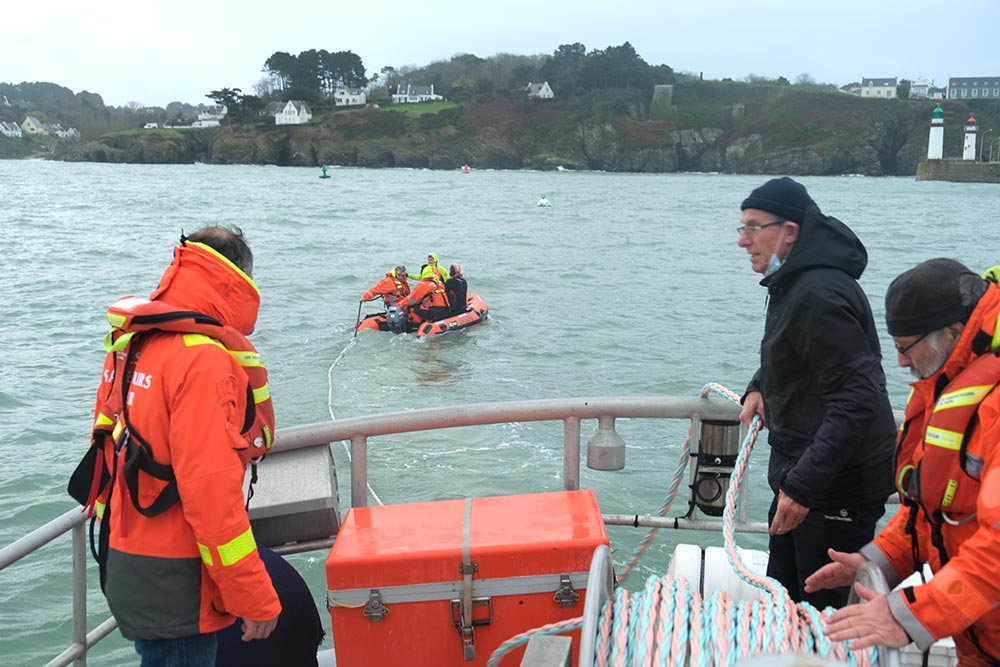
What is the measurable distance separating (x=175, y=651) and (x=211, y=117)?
18472cm

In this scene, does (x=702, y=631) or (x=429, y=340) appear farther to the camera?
(x=429, y=340)

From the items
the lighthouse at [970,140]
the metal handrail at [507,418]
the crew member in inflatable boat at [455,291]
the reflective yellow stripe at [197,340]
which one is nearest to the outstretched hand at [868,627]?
the metal handrail at [507,418]

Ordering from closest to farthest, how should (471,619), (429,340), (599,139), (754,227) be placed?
(471,619)
(754,227)
(429,340)
(599,139)

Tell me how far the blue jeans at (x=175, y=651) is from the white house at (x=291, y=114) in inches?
5854

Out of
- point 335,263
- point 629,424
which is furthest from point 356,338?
point 335,263

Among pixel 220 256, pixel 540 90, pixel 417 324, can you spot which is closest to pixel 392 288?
pixel 417 324

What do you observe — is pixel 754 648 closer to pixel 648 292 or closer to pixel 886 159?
pixel 648 292

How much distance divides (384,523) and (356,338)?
672 inches

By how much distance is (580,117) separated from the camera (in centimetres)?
14612

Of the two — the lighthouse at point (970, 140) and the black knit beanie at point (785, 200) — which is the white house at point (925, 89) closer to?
the lighthouse at point (970, 140)

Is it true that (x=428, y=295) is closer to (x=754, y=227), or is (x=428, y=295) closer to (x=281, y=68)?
(x=754, y=227)

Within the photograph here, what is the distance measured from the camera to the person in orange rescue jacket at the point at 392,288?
1992 cm

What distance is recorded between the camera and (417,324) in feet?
64.2

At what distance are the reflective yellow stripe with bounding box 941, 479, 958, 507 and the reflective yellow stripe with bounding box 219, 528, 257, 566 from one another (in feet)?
6.36
